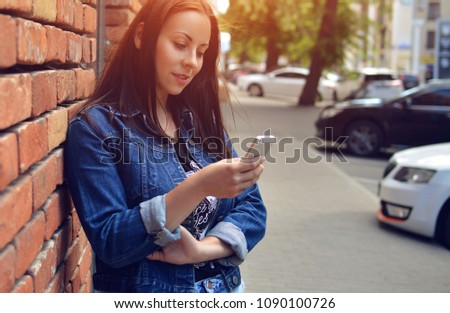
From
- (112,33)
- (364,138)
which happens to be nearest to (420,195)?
(112,33)

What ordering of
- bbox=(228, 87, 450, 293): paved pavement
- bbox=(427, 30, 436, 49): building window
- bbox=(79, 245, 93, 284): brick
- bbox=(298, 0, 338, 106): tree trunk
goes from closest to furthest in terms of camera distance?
bbox=(79, 245, 93, 284): brick
bbox=(228, 87, 450, 293): paved pavement
bbox=(298, 0, 338, 106): tree trunk
bbox=(427, 30, 436, 49): building window

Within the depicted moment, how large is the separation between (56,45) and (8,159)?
1.87 ft

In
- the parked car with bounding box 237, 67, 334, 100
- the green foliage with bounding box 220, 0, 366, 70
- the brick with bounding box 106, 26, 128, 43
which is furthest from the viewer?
the parked car with bounding box 237, 67, 334, 100

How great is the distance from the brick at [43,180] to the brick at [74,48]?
39 centimetres

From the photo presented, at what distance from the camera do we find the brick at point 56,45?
5.73 ft

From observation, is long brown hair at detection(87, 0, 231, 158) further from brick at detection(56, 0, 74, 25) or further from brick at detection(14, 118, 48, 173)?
brick at detection(14, 118, 48, 173)

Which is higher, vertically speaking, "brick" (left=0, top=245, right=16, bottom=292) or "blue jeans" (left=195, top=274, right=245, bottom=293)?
"brick" (left=0, top=245, right=16, bottom=292)

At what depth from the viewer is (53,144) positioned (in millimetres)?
1831

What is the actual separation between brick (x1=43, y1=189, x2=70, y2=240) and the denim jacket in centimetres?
5

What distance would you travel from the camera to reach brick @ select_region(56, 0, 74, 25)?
1.87 meters

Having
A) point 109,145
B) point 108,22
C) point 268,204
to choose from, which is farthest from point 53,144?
point 268,204

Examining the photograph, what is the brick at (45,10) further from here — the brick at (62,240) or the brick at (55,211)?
the brick at (62,240)

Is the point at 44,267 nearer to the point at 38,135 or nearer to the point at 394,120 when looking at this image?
the point at 38,135

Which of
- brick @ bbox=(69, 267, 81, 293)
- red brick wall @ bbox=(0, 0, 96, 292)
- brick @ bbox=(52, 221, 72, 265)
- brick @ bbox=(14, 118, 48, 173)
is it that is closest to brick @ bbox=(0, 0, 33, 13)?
red brick wall @ bbox=(0, 0, 96, 292)
